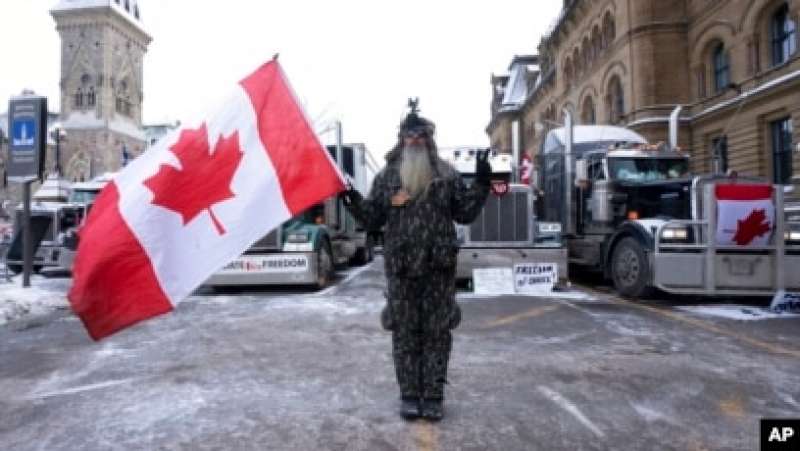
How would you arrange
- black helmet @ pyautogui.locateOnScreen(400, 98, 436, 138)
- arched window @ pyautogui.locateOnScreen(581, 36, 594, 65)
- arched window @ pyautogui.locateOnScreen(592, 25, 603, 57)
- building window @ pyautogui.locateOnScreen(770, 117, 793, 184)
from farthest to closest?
arched window @ pyautogui.locateOnScreen(581, 36, 594, 65)
arched window @ pyautogui.locateOnScreen(592, 25, 603, 57)
building window @ pyautogui.locateOnScreen(770, 117, 793, 184)
black helmet @ pyautogui.locateOnScreen(400, 98, 436, 138)

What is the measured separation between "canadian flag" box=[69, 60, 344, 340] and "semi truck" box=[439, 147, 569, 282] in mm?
7371

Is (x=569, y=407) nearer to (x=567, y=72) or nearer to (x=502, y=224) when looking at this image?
(x=502, y=224)

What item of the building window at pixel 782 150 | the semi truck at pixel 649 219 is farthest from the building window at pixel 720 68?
the semi truck at pixel 649 219

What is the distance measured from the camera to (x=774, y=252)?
8812 millimetres

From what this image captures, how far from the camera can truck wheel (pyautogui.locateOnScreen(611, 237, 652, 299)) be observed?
31.5 feet

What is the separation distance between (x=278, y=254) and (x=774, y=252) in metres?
8.28

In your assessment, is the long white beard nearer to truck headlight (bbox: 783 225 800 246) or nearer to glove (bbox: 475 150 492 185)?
glove (bbox: 475 150 492 185)

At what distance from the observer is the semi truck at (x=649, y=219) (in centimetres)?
879

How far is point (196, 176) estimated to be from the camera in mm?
3684

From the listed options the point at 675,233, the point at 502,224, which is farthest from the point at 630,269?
→ the point at 502,224

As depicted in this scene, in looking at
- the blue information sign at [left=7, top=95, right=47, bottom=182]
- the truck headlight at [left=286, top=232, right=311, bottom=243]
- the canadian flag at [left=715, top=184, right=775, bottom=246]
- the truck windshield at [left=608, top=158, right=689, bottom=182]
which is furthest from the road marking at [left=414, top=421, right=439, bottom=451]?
the blue information sign at [left=7, top=95, right=47, bottom=182]

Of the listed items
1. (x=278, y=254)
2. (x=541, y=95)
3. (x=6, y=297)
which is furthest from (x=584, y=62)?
(x=6, y=297)

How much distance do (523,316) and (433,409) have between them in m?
4.58

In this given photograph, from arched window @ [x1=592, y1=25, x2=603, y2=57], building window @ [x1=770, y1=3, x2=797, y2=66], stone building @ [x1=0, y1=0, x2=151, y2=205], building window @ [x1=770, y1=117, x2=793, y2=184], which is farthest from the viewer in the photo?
stone building @ [x1=0, y1=0, x2=151, y2=205]
